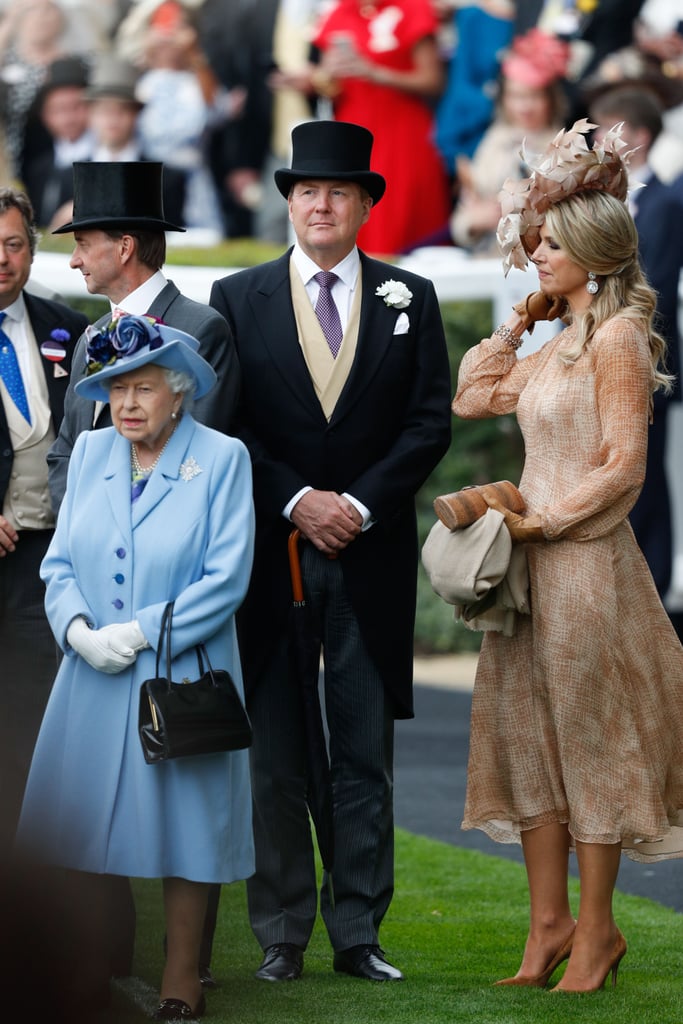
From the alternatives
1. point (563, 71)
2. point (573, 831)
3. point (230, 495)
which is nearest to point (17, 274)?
point (230, 495)

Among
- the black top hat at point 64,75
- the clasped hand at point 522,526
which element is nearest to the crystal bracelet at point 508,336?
the clasped hand at point 522,526

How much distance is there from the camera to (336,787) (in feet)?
16.6

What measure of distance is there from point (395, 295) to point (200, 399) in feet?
2.14

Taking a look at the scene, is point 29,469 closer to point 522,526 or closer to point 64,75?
point 522,526

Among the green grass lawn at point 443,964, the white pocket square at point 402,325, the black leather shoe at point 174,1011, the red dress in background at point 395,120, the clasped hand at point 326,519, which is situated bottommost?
the green grass lawn at point 443,964

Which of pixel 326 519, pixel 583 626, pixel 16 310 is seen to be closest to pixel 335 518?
pixel 326 519

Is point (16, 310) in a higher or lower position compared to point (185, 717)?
higher

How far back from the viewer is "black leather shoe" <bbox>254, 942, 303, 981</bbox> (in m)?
4.91

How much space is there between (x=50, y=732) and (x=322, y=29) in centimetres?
905

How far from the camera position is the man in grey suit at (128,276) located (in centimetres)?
495

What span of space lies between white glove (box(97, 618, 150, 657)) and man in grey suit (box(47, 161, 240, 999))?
0.81 metres

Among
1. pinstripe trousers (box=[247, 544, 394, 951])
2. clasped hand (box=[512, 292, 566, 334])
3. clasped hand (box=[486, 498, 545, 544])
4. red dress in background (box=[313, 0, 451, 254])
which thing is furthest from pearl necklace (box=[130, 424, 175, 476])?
red dress in background (box=[313, 0, 451, 254])

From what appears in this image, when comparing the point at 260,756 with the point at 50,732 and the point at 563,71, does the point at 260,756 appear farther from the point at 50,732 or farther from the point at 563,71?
the point at 563,71

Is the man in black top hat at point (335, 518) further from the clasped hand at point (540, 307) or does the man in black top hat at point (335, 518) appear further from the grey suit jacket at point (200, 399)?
the clasped hand at point (540, 307)
